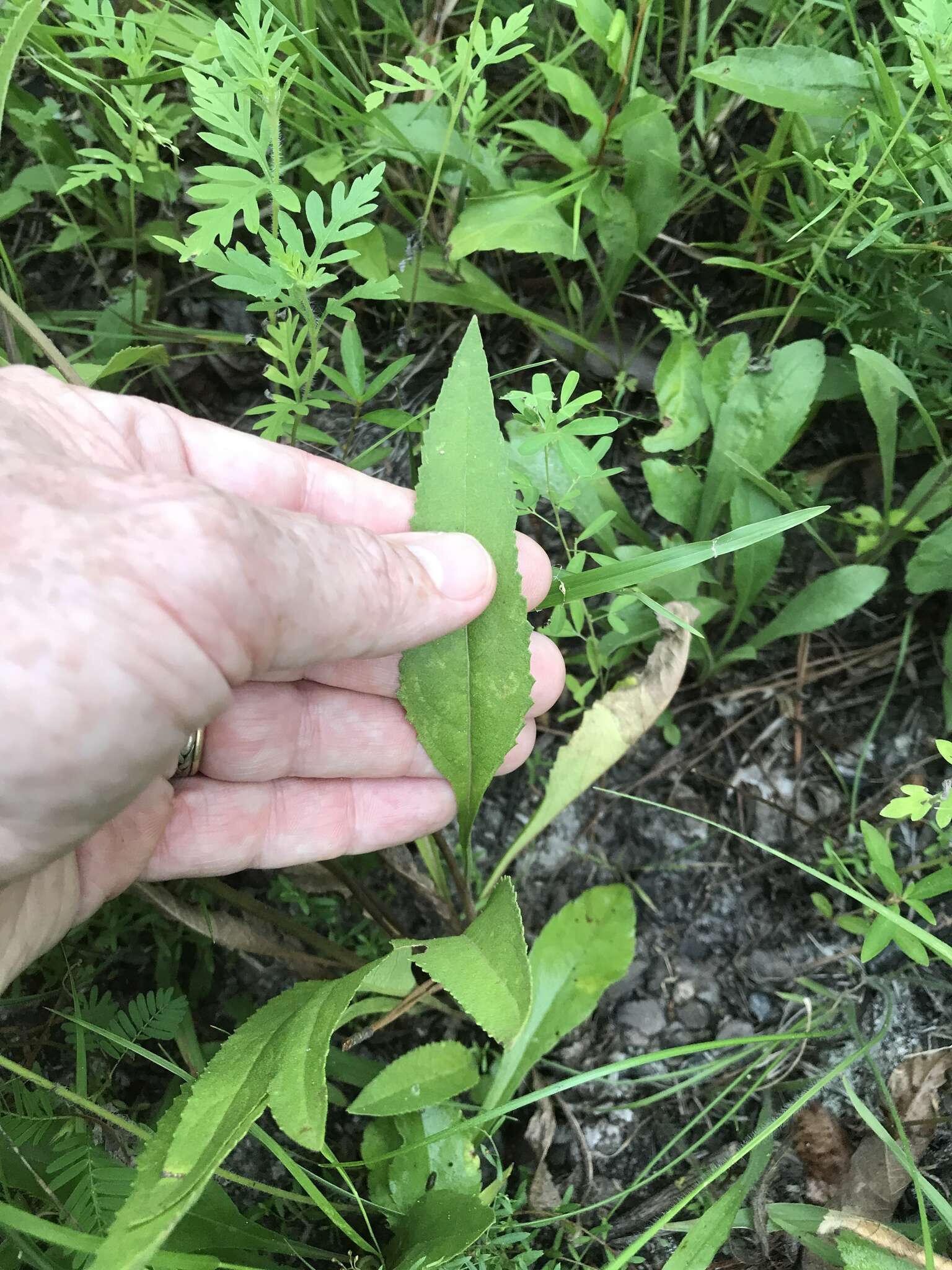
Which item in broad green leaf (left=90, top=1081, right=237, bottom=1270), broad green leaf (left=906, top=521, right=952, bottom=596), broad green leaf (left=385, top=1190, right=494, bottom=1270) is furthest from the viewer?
broad green leaf (left=906, top=521, right=952, bottom=596)

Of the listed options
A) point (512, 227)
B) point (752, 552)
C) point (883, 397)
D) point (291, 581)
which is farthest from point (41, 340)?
point (883, 397)

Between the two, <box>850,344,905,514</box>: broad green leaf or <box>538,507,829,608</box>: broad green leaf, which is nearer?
<box>538,507,829,608</box>: broad green leaf

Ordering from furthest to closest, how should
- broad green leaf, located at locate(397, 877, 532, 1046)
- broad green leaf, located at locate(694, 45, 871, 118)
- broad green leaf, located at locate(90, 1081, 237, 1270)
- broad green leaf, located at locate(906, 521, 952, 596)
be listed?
1. broad green leaf, located at locate(906, 521, 952, 596)
2. broad green leaf, located at locate(694, 45, 871, 118)
3. broad green leaf, located at locate(397, 877, 532, 1046)
4. broad green leaf, located at locate(90, 1081, 237, 1270)

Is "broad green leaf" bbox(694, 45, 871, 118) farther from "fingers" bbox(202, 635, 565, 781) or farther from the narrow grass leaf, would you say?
the narrow grass leaf

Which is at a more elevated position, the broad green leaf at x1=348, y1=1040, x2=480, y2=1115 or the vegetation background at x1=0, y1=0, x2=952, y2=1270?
the vegetation background at x1=0, y1=0, x2=952, y2=1270

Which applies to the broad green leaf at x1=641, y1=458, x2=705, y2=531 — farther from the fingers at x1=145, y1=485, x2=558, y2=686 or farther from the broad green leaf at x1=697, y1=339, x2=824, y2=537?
the fingers at x1=145, y1=485, x2=558, y2=686

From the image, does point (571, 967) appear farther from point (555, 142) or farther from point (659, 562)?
point (555, 142)

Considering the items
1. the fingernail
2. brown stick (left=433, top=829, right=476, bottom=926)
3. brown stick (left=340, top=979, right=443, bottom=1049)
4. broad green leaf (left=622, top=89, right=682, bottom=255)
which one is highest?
broad green leaf (left=622, top=89, right=682, bottom=255)

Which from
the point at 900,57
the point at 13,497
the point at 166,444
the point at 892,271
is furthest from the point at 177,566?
the point at 900,57

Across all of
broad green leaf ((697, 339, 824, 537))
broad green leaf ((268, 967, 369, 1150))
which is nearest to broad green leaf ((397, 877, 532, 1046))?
broad green leaf ((268, 967, 369, 1150))
